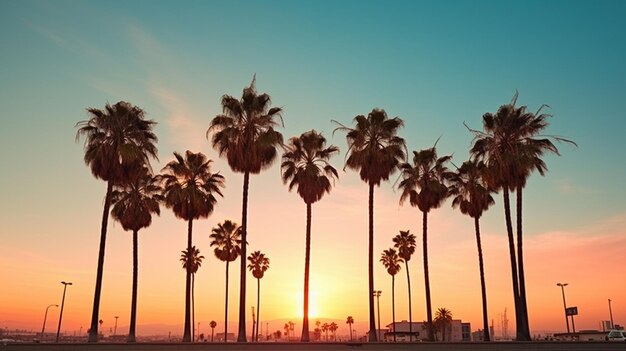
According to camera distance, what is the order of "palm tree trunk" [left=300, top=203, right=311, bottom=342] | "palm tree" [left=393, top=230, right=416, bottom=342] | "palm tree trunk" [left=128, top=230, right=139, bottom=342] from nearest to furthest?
"palm tree trunk" [left=300, top=203, right=311, bottom=342] < "palm tree trunk" [left=128, top=230, right=139, bottom=342] < "palm tree" [left=393, top=230, right=416, bottom=342]

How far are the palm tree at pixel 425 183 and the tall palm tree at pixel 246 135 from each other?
669 inches

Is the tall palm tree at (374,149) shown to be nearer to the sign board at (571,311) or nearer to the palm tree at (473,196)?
the palm tree at (473,196)

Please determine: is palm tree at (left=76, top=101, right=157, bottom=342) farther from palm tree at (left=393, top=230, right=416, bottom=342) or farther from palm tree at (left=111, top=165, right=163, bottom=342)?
palm tree at (left=393, top=230, right=416, bottom=342)

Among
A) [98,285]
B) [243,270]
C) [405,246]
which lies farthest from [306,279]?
[405,246]

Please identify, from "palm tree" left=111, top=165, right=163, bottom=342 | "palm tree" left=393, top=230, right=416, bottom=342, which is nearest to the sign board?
"palm tree" left=393, top=230, right=416, bottom=342

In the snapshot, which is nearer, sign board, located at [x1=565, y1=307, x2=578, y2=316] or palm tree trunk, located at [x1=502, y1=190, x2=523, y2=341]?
palm tree trunk, located at [x1=502, y1=190, x2=523, y2=341]

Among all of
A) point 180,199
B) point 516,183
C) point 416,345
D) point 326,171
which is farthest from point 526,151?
point 180,199

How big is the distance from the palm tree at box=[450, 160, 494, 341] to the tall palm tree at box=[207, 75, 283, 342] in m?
23.6

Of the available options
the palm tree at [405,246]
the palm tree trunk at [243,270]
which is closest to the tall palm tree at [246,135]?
the palm tree trunk at [243,270]

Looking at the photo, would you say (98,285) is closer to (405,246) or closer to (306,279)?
(306,279)

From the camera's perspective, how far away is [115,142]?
43.2 metres

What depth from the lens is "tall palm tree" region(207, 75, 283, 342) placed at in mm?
45094

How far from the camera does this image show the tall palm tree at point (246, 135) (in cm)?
4509

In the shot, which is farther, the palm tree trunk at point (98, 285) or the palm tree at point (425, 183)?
the palm tree at point (425, 183)
